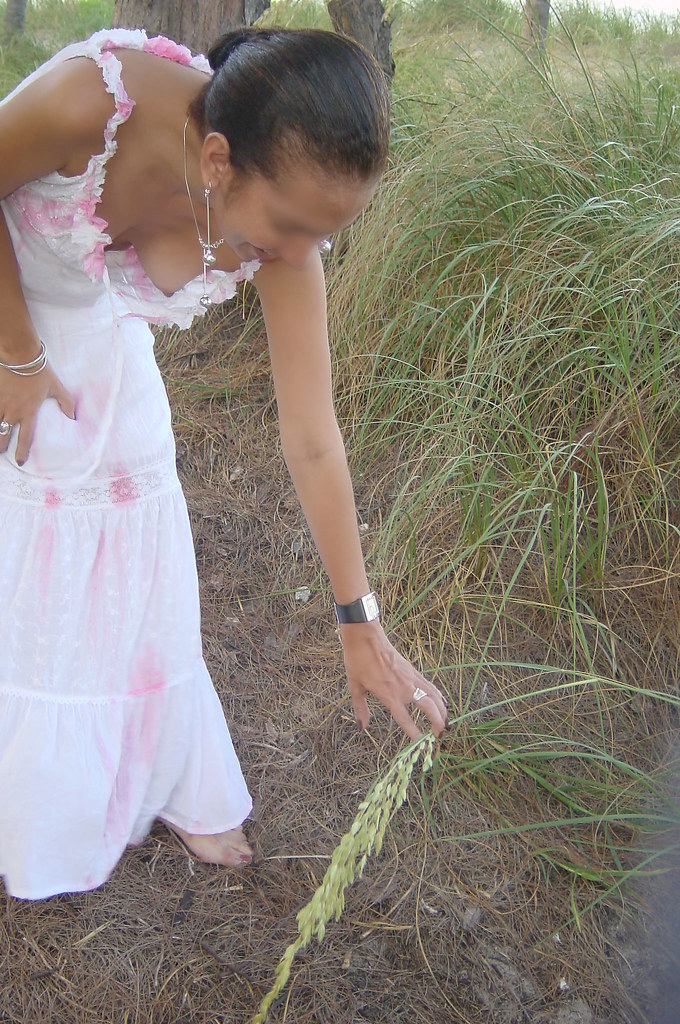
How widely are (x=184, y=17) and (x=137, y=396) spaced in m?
2.07

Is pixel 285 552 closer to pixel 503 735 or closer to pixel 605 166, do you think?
pixel 503 735

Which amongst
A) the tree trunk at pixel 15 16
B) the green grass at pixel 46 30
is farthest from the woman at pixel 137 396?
the tree trunk at pixel 15 16

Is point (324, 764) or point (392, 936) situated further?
point (324, 764)

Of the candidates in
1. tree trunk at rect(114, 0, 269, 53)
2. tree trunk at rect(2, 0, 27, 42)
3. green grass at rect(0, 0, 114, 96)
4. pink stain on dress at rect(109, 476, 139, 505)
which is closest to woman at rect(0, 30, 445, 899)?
pink stain on dress at rect(109, 476, 139, 505)

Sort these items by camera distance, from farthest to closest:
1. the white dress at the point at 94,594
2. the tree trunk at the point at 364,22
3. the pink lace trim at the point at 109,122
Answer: the tree trunk at the point at 364,22 < the white dress at the point at 94,594 < the pink lace trim at the point at 109,122

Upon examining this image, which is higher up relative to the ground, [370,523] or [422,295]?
[422,295]

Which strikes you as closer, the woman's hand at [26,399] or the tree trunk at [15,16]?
the woman's hand at [26,399]

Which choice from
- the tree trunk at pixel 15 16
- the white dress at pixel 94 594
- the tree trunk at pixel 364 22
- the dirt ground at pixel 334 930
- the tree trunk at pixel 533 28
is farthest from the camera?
the tree trunk at pixel 15 16

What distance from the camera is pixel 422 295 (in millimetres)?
2627

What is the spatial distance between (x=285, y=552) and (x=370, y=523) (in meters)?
0.27

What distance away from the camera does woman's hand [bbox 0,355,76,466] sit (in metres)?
1.41

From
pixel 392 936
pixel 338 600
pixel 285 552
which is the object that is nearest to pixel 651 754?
pixel 392 936

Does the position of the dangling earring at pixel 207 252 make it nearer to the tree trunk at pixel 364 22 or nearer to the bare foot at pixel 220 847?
the bare foot at pixel 220 847

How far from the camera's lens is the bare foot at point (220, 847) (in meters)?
1.81
